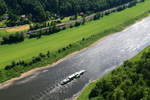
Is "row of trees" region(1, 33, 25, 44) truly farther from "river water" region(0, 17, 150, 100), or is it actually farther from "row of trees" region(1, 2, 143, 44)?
"river water" region(0, 17, 150, 100)

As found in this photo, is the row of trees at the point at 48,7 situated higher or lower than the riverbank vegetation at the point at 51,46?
higher

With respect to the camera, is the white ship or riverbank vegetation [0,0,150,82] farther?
riverbank vegetation [0,0,150,82]

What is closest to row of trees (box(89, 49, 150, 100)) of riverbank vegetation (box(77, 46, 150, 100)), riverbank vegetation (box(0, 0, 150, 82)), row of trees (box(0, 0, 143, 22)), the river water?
→ riverbank vegetation (box(77, 46, 150, 100))

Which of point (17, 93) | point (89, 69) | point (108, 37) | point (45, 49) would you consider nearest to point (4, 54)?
point (45, 49)

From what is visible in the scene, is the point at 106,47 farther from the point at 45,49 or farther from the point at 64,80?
the point at 64,80

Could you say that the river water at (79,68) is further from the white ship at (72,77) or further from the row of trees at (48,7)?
the row of trees at (48,7)

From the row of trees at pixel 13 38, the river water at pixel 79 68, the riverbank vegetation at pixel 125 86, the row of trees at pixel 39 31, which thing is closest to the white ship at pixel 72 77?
the river water at pixel 79 68
